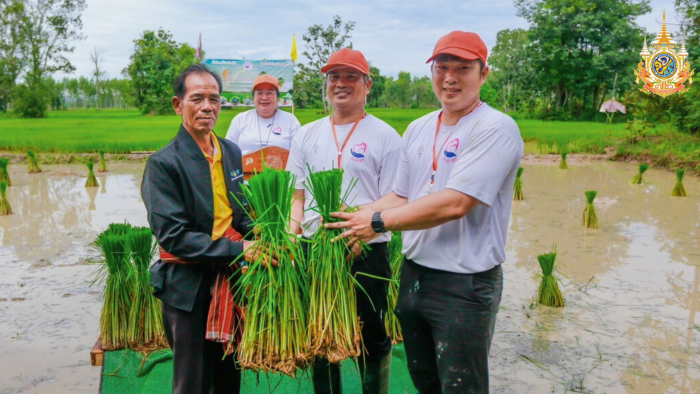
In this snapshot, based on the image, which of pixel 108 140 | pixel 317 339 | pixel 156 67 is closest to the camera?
pixel 317 339

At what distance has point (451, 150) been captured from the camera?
2008 millimetres

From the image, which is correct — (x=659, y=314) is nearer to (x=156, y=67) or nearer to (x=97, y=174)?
(x=97, y=174)

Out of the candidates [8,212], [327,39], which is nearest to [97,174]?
[8,212]

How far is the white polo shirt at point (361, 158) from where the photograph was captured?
2.56 metres

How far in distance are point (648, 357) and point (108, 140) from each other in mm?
16805

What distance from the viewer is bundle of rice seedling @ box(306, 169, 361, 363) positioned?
1.95 metres

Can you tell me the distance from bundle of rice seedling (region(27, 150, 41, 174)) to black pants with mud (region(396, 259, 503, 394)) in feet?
42.9

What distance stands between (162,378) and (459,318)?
6.76 ft

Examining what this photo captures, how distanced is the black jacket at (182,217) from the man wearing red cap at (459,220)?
463 mm

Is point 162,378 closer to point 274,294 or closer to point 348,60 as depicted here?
point 274,294

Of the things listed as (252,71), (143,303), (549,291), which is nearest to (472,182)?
(143,303)

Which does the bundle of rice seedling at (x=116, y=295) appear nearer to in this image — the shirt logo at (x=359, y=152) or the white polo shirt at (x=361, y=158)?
the white polo shirt at (x=361, y=158)

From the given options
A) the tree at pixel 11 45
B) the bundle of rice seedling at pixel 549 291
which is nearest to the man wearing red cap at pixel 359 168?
the bundle of rice seedling at pixel 549 291

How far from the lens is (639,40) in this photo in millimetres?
31297
